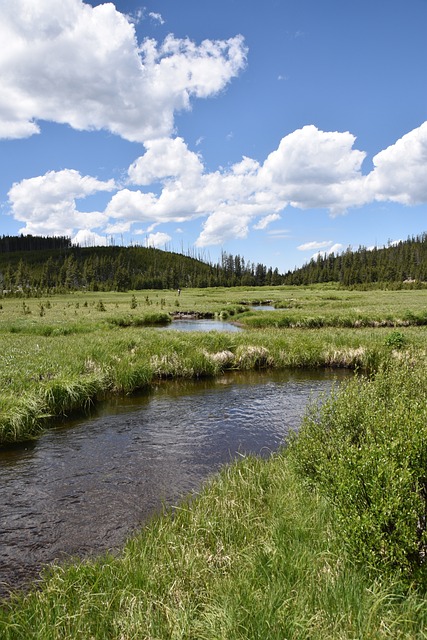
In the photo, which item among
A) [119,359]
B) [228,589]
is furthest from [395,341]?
[228,589]

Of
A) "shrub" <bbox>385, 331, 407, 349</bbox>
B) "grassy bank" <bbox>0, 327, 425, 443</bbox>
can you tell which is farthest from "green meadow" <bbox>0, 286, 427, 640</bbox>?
"shrub" <bbox>385, 331, 407, 349</bbox>

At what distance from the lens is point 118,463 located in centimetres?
1149

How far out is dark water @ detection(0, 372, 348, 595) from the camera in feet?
26.4

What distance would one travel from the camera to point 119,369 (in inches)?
782

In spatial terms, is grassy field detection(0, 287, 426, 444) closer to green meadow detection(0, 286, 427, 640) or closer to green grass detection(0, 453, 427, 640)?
green grass detection(0, 453, 427, 640)

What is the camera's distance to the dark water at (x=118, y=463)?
804 cm

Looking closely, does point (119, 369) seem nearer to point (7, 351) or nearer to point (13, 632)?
point (7, 351)

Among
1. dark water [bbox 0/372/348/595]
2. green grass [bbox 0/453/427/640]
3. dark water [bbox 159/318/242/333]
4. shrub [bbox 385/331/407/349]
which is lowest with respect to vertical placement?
dark water [bbox 0/372/348/595]

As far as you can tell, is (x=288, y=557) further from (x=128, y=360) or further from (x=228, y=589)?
(x=128, y=360)

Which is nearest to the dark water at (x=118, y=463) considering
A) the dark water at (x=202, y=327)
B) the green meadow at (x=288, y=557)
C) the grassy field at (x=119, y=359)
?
the green meadow at (x=288, y=557)

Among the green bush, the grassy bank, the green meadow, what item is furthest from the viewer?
the grassy bank

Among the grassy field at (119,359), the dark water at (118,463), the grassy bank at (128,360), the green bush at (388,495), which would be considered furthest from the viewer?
the grassy field at (119,359)

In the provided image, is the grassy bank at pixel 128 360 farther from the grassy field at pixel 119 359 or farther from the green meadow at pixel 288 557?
the green meadow at pixel 288 557

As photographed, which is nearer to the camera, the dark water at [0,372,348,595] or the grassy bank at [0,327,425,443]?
the dark water at [0,372,348,595]
